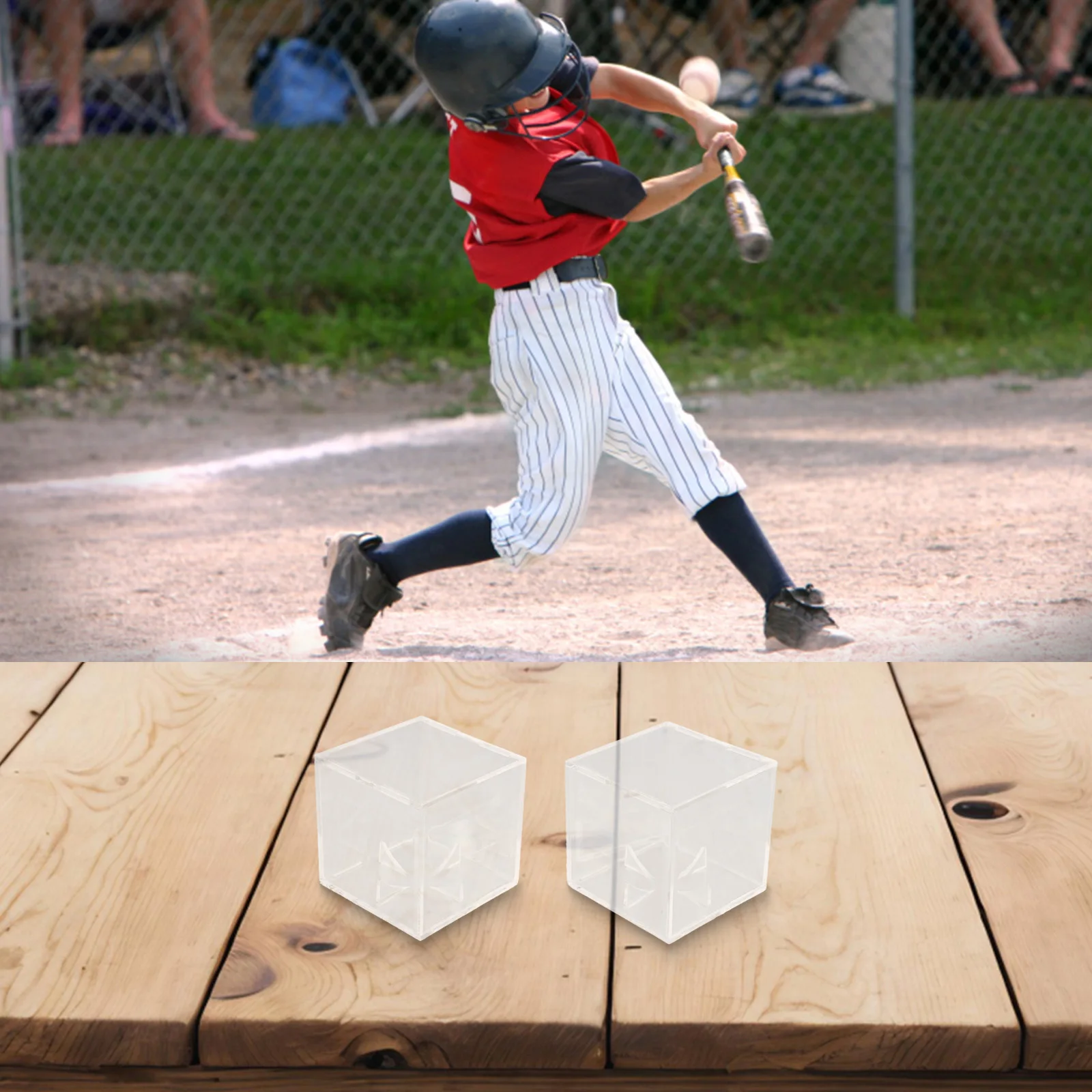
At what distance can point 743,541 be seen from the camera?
Result: 2.80 m

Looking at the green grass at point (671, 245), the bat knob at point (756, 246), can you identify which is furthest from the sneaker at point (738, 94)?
the bat knob at point (756, 246)

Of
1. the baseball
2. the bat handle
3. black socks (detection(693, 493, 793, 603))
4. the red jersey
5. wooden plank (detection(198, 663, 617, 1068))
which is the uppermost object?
the baseball

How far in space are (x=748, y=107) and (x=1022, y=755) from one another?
6.93m

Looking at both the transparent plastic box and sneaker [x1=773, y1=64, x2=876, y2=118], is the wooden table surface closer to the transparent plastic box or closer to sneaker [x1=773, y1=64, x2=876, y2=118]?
the transparent plastic box

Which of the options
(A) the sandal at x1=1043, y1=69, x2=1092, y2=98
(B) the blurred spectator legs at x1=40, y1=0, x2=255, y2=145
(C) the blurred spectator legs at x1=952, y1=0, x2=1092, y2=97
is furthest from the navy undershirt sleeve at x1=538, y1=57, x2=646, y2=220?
(A) the sandal at x1=1043, y1=69, x2=1092, y2=98

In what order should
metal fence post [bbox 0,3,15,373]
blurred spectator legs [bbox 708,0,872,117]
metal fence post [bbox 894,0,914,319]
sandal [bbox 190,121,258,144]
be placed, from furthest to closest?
1. blurred spectator legs [bbox 708,0,872,117]
2. sandal [bbox 190,121,258,144]
3. metal fence post [bbox 894,0,914,319]
4. metal fence post [bbox 0,3,15,373]

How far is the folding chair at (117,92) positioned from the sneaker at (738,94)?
9.62 feet

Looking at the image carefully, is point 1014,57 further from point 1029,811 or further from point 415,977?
point 415,977

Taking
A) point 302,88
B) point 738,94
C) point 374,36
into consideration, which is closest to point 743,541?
point 738,94

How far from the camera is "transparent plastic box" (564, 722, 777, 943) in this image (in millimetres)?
1430

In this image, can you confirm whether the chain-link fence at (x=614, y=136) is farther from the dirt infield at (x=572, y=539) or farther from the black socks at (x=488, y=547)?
the black socks at (x=488, y=547)

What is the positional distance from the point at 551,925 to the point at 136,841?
482 mm

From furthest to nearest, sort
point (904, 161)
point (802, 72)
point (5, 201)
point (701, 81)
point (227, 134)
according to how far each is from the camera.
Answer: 1. point (802, 72)
2. point (227, 134)
3. point (904, 161)
4. point (5, 201)
5. point (701, 81)

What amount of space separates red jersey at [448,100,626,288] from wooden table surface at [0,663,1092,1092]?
0.97 m
